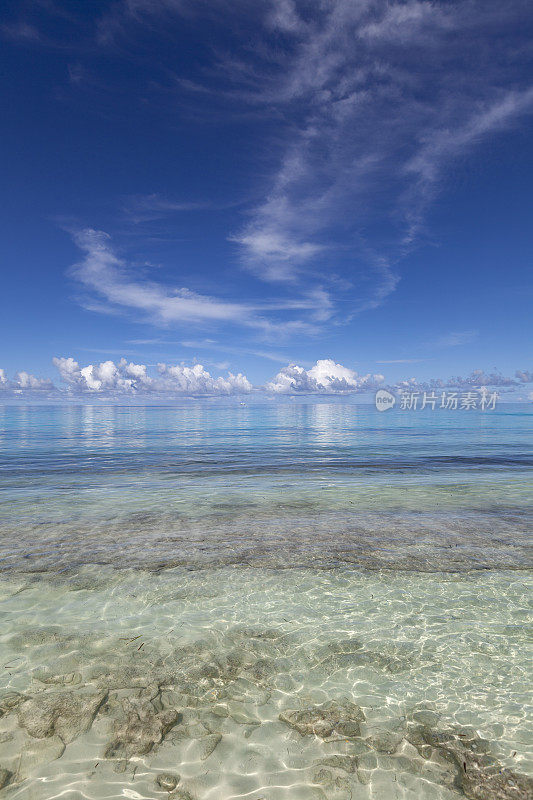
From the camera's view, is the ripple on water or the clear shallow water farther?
the clear shallow water

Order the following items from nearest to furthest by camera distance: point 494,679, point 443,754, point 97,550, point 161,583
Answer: point 443,754 → point 494,679 → point 161,583 → point 97,550

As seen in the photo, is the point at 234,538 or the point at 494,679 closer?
the point at 494,679

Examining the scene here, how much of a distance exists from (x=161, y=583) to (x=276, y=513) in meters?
7.47

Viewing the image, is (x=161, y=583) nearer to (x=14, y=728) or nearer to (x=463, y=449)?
(x=14, y=728)

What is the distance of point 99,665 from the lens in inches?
260

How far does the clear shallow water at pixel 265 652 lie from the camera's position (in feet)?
15.6

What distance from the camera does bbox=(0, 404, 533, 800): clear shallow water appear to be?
15.6ft

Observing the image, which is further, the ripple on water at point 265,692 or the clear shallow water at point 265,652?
the clear shallow water at point 265,652

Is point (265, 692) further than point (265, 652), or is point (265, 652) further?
point (265, 652)

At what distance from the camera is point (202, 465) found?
1184 inches

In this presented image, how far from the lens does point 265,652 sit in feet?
23.1

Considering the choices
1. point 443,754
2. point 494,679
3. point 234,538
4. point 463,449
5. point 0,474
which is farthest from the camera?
point 463,449

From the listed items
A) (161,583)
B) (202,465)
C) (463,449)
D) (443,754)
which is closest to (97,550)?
(161,583)

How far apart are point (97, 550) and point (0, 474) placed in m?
18.0
